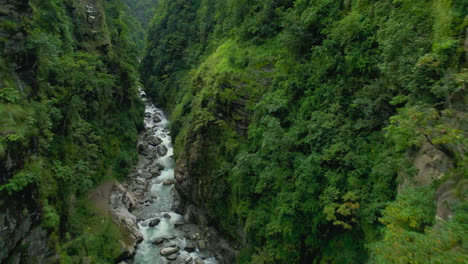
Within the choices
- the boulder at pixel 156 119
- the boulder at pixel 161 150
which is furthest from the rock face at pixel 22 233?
the boulder at pixel 156 119

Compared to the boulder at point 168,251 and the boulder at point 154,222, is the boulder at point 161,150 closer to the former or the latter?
the boulder at point 154,222

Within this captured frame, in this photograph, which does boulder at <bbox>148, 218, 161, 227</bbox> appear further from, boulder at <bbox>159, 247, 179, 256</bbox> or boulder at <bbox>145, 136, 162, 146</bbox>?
boulder at <bbox>145, 136, 162, 146</bbox>

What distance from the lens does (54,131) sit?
1680 cm

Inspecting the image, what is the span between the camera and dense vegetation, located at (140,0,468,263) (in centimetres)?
703

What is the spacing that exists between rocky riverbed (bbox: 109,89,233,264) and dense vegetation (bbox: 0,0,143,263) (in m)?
1.57

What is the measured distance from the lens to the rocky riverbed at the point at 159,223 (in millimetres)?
17922

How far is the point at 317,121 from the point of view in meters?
12.2

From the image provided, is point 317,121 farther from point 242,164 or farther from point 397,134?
point 242,164

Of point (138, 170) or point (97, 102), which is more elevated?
point (97, 102)

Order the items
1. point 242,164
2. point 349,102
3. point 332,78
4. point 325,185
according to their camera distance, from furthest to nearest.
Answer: point 242,164 < point 332,78 < point 349,102 < point 325,185

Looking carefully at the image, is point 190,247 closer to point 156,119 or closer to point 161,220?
point 161,220

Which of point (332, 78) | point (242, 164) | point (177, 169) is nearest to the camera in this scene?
point (332, 78)

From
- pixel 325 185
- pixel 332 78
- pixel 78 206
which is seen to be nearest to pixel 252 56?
pixel 332 78

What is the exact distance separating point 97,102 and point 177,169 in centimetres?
1029
